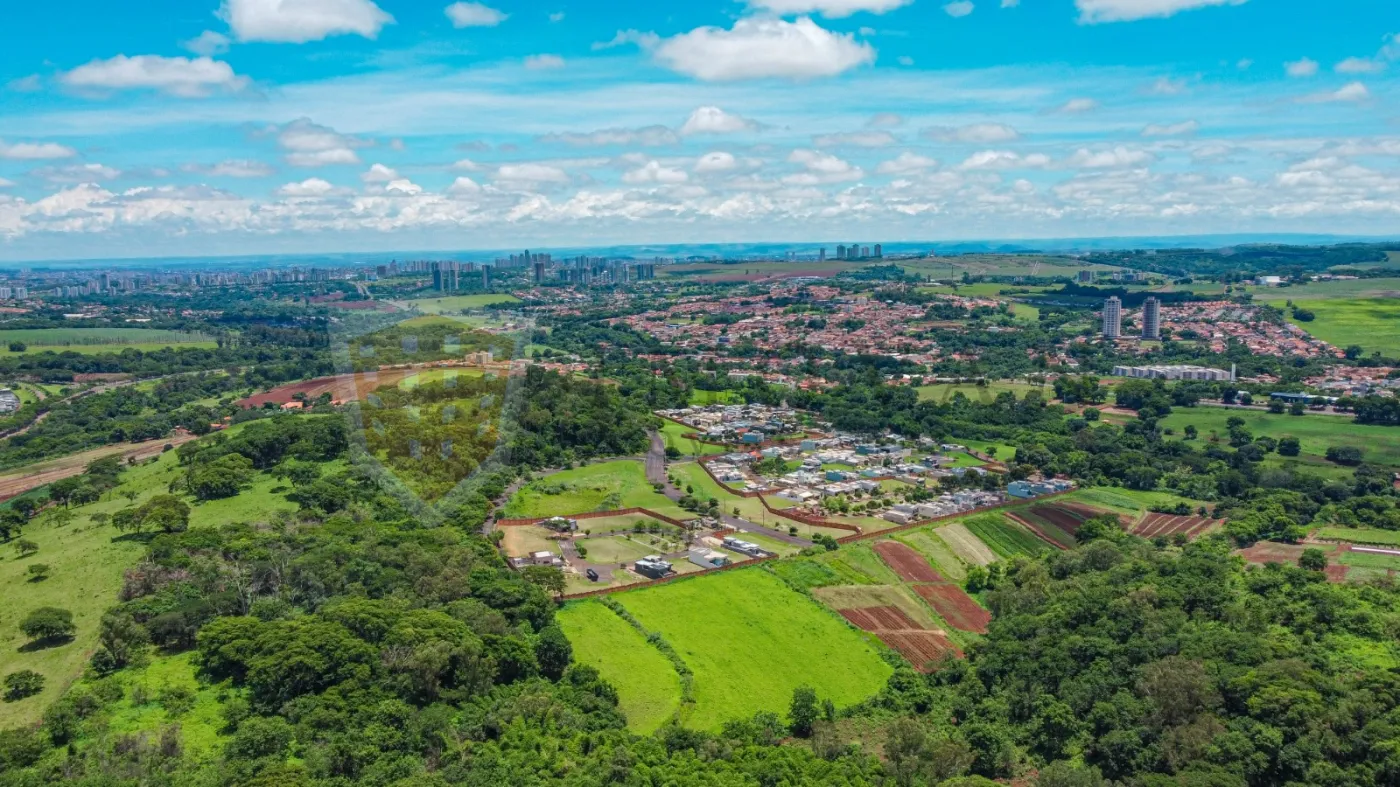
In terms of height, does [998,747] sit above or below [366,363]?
below

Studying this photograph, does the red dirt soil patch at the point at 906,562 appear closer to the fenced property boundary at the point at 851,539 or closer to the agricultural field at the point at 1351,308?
the fenced property boundary at the point at 851,539

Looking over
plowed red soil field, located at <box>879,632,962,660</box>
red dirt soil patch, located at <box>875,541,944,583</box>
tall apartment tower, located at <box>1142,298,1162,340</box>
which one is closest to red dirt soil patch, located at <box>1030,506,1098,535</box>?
red dirt soil patch, located at <box>875,541,944,583</box>

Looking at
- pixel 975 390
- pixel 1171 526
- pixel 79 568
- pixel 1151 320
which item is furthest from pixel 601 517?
pixel 1151 320

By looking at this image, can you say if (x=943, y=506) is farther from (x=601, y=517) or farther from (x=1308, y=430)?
(x=1308, y=430)

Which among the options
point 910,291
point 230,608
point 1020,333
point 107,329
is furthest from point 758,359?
point 107,329

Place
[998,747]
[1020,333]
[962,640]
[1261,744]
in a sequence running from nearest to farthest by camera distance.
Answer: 1. [1261,744]
2. [998,747]
3. [962,640]
4. [1020,333]

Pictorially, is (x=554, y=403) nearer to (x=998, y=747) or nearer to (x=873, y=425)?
(x=873, y=425)
